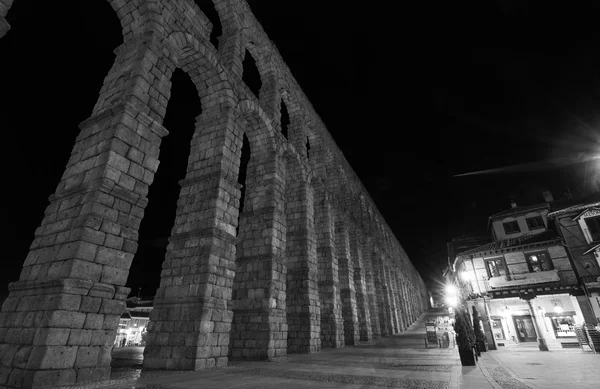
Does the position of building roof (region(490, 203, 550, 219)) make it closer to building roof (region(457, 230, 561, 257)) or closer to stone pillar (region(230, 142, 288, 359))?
building roof (region(457, 230, 561, 257))

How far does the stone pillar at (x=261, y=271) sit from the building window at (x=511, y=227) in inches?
939

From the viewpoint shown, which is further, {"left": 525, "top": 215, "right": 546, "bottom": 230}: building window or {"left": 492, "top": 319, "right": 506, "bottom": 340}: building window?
{"left": 525, "top": 215, "right": 546, "bottom": 230}: building window

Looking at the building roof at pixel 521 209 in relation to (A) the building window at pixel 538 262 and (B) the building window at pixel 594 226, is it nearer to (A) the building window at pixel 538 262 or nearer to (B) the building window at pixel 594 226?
(A) the building window at pixel 538 262

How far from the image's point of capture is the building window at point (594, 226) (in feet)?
57.8

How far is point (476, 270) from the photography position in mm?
21469

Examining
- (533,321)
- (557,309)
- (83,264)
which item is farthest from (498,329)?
(83,264)

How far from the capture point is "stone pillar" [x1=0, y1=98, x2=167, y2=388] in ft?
14.7

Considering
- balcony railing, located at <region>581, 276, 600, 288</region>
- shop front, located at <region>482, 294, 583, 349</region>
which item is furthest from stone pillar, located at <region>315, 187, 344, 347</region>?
balcony railing, located at <region>581, 276, 600, 288</region>

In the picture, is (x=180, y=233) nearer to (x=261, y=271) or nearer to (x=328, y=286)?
(x=261, y=271)

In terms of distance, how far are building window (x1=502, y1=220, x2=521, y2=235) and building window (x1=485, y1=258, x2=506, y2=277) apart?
6636mm

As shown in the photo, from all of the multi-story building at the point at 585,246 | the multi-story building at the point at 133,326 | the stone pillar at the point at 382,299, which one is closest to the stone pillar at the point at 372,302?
the stone pillar at the point at 382,299

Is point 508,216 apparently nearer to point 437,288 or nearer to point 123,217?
point 123,217

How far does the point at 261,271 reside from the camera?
10.5 metres

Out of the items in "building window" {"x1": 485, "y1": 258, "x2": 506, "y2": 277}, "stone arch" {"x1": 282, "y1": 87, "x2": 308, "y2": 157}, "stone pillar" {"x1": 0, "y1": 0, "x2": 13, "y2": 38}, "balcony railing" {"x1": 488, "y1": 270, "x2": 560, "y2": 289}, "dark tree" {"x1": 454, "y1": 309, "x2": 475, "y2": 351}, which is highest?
"stone arch" {"x1": 282, "y1": 87, "x2": 308, "y2": 157}
